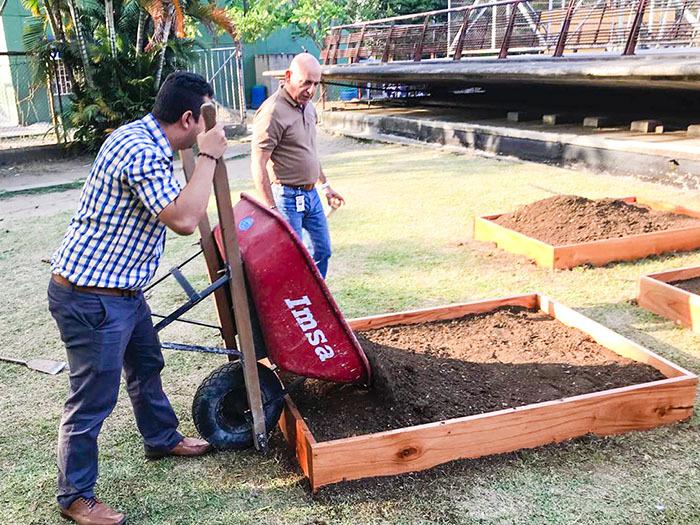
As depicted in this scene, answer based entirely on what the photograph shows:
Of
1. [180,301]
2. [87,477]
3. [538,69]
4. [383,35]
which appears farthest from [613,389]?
[383,35]

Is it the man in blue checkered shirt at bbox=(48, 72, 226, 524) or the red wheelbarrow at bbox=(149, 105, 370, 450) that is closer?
the man in blue checkered shirt at bbox=(48, 72, 226, 524)

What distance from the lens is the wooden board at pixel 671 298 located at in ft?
14.9

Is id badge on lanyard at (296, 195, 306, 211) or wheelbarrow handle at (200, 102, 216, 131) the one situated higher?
wheelbarrow handle at (200, 102, 216, 131)

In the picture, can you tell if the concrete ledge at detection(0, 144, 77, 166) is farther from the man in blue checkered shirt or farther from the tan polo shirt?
the man in blue checkered shirt

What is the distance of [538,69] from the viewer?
437 inches

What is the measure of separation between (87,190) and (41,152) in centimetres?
1478

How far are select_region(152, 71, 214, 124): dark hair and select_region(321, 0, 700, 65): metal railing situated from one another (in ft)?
29.8

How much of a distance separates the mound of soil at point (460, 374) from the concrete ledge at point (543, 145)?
5.75 meters

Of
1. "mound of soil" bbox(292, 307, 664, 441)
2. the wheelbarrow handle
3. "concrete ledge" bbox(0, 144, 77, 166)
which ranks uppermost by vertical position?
the wheelbarrow handle

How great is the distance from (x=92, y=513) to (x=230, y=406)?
76cm

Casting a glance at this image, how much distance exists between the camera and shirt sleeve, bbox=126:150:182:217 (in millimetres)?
Answer: 2496

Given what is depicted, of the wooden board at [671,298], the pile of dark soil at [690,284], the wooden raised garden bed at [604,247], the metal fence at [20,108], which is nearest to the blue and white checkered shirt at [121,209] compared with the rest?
the wooden board at [671,298]

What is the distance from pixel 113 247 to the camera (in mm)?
2656

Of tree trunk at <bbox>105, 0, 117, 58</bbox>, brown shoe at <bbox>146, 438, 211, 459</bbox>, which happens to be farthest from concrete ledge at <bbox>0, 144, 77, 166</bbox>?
brown shoe at <bbox>146, 438, 211, 459</bbox>
